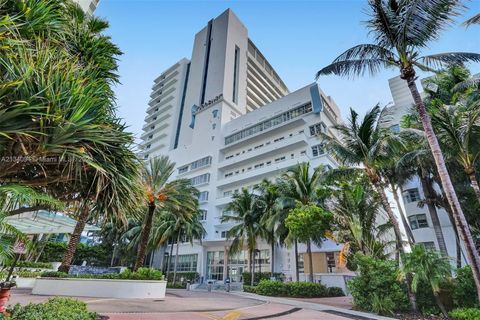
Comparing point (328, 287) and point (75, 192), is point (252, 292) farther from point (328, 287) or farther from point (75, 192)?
point (75, 192)

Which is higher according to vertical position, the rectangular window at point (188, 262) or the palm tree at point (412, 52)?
the palm tree at point (412, 52)

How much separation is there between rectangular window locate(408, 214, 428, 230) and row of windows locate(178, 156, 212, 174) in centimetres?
2845

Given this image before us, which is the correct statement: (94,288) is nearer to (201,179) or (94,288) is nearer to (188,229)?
(188,229)

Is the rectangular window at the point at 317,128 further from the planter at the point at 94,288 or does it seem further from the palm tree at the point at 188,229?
the planter at the point at 94,288

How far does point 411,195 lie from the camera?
94.1 feet

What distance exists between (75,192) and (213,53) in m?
60.8

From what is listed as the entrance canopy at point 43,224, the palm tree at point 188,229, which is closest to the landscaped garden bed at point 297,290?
the palm tree at point 188,229

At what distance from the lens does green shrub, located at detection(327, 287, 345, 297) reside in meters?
22.3

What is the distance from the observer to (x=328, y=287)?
2342 cm

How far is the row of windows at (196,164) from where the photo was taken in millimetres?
44812

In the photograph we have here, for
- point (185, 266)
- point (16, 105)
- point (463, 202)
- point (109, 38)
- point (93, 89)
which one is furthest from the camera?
point (185, 266)

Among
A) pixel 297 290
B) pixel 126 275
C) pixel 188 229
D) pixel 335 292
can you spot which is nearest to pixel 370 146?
pixel 297 290

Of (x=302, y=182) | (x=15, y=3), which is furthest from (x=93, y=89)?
(x=302, y=182)

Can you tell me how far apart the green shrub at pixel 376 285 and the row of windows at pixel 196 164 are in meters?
33.0
